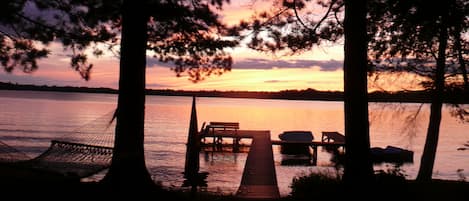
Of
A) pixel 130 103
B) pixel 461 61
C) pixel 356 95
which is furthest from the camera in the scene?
pixel 461 61

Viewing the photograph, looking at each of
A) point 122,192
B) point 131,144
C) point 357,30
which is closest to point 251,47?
point 357,30

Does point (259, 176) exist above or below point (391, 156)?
above

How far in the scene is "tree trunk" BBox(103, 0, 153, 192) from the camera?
974cm

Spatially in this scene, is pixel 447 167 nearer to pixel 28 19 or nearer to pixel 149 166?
pixel 149 166

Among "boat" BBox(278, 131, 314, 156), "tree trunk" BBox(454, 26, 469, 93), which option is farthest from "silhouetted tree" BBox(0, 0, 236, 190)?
"boat" BBox(278, 131, 314, 156)

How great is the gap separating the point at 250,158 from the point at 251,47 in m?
9.53

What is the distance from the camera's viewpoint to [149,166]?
2862cm

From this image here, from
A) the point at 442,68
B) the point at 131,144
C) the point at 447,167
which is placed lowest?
the point at 447,167

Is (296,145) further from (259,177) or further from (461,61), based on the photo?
(461,61)

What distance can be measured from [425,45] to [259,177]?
21.0ft

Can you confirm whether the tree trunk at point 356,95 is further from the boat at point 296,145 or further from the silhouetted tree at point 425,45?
the boat at point 296,145

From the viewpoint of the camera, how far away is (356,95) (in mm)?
9344

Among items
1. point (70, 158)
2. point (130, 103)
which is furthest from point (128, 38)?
point (70, 158)

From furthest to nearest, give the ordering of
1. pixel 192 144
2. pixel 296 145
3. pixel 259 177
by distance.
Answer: pixel 296 145
pixel 259 177
pixel 192 144
